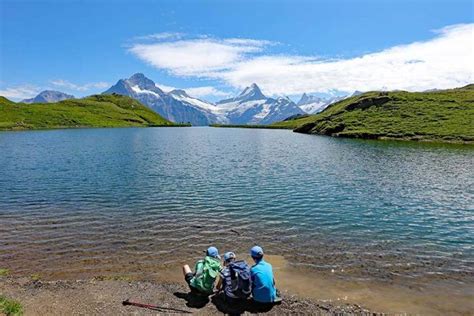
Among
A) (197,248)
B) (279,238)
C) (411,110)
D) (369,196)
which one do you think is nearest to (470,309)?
(279,238)

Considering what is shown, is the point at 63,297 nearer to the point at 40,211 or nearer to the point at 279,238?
the point at 279,238

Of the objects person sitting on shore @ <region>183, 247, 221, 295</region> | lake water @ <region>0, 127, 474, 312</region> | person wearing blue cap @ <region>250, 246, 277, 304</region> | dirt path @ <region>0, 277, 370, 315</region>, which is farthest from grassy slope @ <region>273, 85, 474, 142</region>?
person sitting on shore @ <region>183, 247, 221, 295</region>

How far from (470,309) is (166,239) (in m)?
19.5

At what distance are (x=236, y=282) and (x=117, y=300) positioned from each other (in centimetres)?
599

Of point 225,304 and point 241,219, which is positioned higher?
point 241,219

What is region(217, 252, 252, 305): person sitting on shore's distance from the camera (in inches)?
691

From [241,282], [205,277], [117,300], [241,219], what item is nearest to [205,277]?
[205,277]

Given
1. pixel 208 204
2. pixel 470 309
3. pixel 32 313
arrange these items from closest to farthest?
pixel 32 313, pixel 470 309, pixel 208 204

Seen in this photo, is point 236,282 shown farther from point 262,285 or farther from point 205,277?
point 205,277

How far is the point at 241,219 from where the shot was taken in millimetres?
32562

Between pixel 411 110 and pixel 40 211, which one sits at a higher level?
pixel 411 110

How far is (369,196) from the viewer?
135ft

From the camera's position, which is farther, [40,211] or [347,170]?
[347,170]

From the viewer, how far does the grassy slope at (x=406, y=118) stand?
403ft
